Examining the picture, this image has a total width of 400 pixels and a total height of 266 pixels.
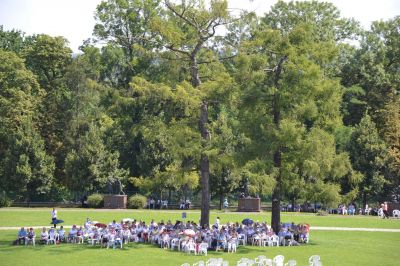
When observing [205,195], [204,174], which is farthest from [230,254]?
[204,174]

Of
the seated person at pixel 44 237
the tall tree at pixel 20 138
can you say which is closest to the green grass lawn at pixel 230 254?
the seated person at pixel 44 237

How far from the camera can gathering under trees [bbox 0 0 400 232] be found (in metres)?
34.2

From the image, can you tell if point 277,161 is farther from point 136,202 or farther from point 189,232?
point 136,202

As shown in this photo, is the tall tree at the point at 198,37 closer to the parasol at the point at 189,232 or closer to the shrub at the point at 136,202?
the parasol at the point at 189,232

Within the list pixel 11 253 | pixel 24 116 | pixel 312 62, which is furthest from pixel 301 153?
pixel 24 116

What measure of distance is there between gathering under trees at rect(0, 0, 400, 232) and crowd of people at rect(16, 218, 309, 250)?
2.29 m

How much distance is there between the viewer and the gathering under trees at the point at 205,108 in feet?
112

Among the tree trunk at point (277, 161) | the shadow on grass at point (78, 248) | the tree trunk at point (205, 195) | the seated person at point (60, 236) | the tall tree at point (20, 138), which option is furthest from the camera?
the tall tree at point (20, 138)

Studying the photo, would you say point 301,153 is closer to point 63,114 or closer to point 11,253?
point 11,253

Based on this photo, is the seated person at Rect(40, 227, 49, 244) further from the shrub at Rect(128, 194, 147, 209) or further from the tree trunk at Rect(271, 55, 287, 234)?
the shrub at Rect(128, 194, 147, 209)

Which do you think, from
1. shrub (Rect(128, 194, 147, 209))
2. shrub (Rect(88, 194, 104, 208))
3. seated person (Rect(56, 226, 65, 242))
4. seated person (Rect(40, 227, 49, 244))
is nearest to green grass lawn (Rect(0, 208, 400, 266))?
seated person (Rect(40, 227, 49, 244))

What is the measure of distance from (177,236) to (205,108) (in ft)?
28.1

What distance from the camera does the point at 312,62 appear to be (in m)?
33.8

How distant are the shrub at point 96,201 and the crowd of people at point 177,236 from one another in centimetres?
2279
